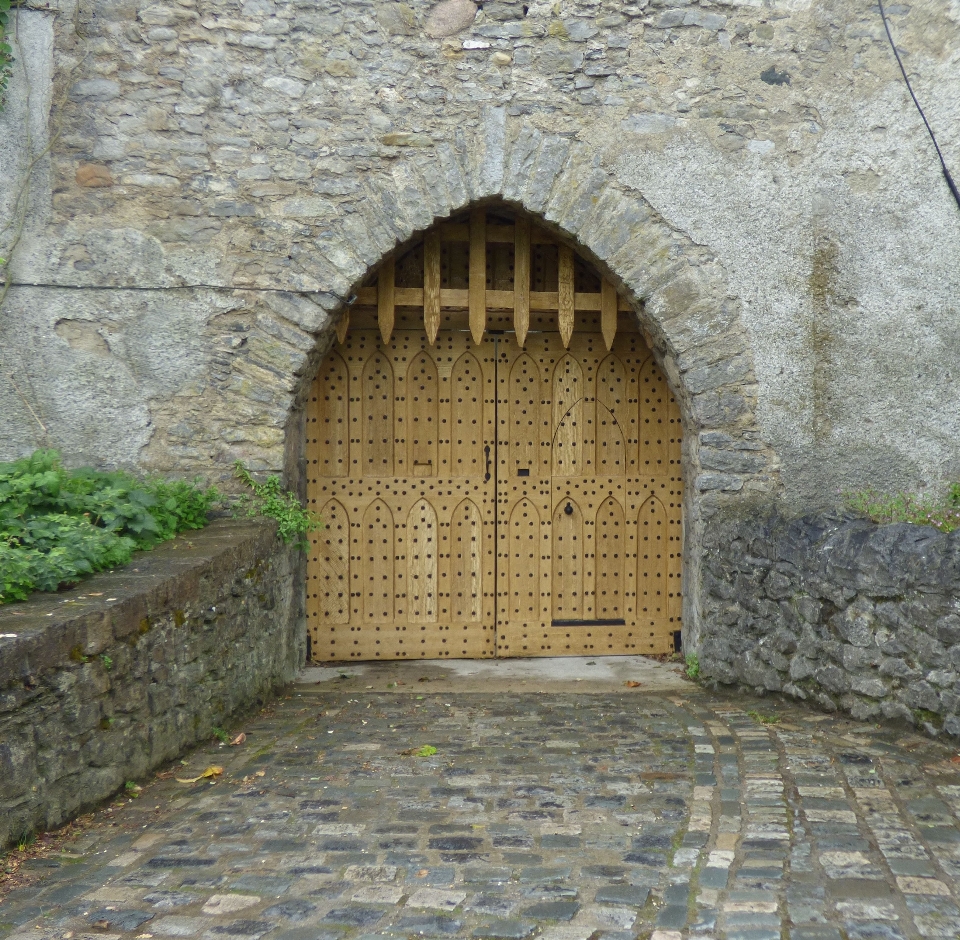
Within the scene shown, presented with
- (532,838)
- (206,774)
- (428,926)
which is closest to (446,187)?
(206,774)

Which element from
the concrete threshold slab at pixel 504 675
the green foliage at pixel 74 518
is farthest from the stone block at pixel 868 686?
the green foliage at pixel 74 518

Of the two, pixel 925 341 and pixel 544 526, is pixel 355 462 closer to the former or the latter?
pixel 544 526

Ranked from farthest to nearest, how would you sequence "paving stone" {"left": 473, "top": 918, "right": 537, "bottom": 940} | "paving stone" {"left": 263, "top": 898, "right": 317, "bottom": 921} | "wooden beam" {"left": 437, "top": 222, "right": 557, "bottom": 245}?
1. "wooden beam" {"left": 437, "top": 222, "right": 557, "bottom": 245}
2. "paving stone" {"left": 263, "top": 898, "right": 317, "bottom": 921}
3. "paving stone" {"left": 473, "top": 918, "right": 537, "bottom": 940}

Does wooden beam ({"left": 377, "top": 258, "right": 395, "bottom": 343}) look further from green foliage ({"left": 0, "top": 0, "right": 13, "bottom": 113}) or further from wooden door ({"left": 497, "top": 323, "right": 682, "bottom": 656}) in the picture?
green foliage ({"left": 0, "top": 0, "right": 13, "bottom": 113})

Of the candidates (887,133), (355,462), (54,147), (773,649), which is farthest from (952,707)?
(54,147)

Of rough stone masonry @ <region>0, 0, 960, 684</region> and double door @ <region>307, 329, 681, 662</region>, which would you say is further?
double door @ <region>307, 329, 681, 662</region>

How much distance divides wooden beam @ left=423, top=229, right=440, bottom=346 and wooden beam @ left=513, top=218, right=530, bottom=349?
440 mm

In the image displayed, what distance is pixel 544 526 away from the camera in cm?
600

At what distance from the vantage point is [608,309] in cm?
564

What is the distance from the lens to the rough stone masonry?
5.06 metres

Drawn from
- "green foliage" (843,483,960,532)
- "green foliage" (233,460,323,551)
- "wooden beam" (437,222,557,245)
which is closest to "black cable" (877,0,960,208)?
"green foliage" (843,483,960,532)

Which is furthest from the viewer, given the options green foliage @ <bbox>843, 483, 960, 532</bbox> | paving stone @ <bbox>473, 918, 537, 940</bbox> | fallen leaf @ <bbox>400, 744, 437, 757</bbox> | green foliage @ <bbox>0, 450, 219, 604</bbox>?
green foliage @ <bbox>843, 483, 960, 532</bbox>

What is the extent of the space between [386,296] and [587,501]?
1.74 metres

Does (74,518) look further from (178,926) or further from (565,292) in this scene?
(565,292)
